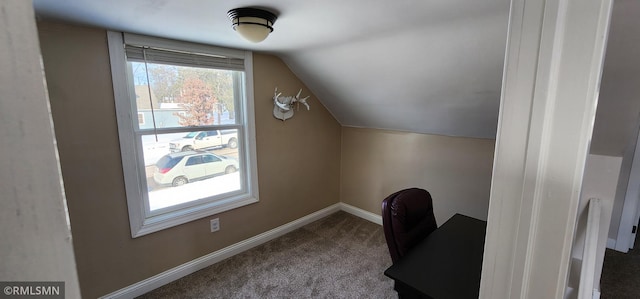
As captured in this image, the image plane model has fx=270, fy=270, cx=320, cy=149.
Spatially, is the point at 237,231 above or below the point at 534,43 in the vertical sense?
below

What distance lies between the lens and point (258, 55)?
2520mm

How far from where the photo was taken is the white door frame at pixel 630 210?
2598 mm

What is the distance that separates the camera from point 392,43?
182 centimetres

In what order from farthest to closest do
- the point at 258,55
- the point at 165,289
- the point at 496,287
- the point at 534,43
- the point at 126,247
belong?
the point at 258,55, the point at 165,289, the point at 126,247, the point at 496,287, the point at 534,43

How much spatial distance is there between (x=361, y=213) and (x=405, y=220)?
1.91m

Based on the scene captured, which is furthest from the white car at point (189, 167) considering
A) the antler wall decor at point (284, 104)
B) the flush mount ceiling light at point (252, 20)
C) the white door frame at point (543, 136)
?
the white door frame at point (543, 136)

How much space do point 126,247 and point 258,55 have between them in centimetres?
190

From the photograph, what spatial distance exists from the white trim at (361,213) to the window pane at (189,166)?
1.56m

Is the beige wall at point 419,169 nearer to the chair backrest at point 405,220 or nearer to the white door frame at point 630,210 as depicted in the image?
the chair backrest at point 405,220

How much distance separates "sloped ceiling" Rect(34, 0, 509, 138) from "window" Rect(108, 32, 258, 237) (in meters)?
0.17

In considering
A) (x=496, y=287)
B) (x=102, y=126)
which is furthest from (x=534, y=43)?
(x=102, y=126)

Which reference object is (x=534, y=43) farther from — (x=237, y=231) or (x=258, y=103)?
(x=237, y=231)

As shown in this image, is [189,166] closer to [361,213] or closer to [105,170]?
[105,170]
